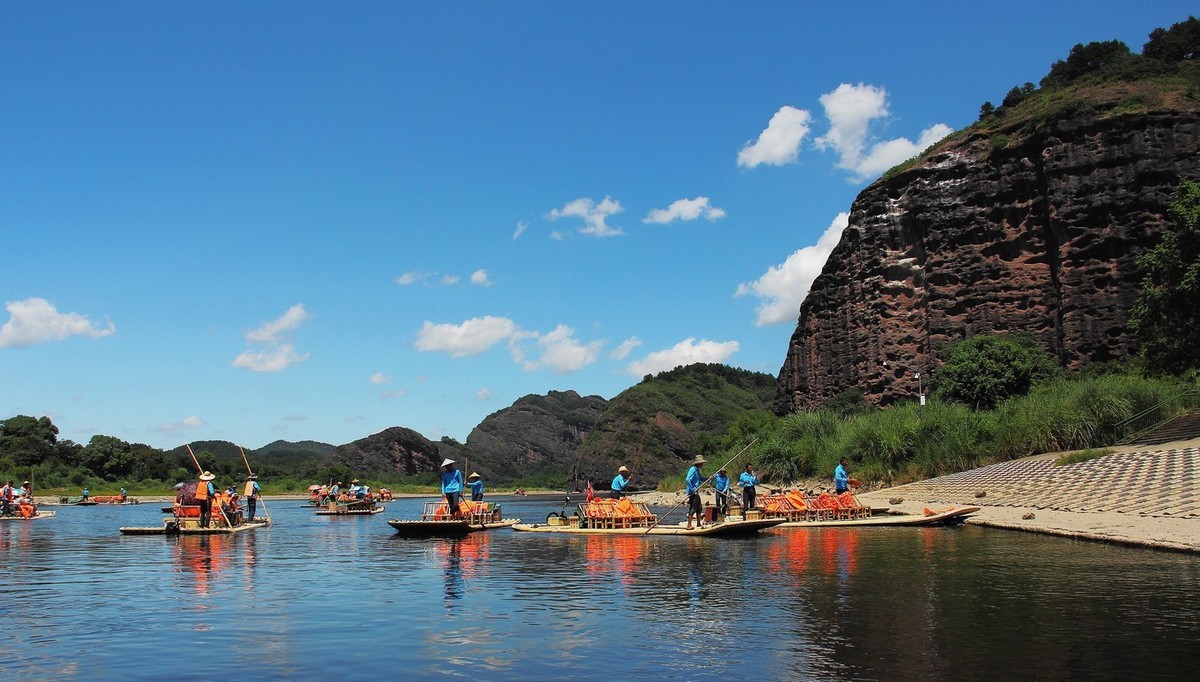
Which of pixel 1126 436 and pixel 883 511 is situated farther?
pixel 1126 436

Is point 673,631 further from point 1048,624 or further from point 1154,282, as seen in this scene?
point 1154,282

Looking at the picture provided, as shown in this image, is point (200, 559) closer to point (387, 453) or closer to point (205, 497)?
point (205, 497)

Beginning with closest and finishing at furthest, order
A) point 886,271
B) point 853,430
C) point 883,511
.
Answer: point 883,511
point 853,430
point 886,271

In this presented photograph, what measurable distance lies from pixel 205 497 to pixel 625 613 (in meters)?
21.3

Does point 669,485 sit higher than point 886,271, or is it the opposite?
point 886,271

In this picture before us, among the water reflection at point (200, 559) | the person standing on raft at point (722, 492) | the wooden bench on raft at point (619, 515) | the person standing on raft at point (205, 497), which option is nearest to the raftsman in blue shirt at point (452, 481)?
the wooden bench on raft at point (619, 515)

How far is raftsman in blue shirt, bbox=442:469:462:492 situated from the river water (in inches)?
249

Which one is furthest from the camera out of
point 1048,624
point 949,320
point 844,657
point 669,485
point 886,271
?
point 669,485

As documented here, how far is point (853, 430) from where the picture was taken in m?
52.1

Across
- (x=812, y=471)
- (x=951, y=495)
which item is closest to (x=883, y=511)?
(x=951, y=495)

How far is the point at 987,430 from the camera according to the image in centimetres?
4441

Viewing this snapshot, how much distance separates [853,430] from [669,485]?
3625 cm

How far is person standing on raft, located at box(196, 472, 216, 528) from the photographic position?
97.9 ft

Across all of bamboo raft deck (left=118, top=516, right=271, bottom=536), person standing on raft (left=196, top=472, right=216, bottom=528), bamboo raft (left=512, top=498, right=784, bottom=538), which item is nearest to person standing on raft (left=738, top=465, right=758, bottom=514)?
bamboo raft (left=512, top=498, right=784, bottom=538)
